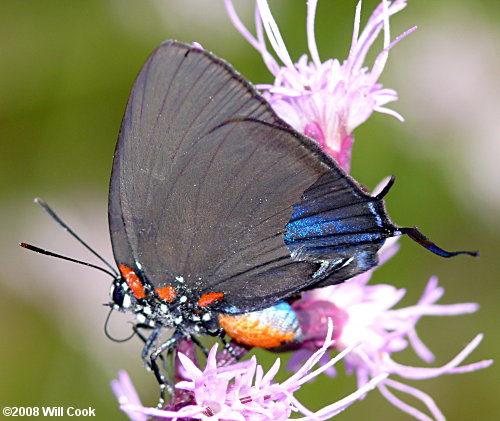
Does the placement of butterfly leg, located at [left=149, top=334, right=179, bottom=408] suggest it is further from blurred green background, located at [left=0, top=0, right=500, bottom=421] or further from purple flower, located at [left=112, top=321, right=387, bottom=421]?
blurred green background, located at [left=0, top=0, right=500, bottom=421]

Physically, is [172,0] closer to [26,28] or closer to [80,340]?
[26,28]

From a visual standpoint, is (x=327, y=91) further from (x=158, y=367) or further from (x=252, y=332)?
(x=158, y=367)

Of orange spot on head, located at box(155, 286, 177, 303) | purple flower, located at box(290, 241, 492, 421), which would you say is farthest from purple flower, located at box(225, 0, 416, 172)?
orange spot on head, located at box(155, 286, 177, 303)

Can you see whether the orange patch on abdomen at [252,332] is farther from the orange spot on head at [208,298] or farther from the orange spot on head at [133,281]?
the orange spot on head at [133,281]

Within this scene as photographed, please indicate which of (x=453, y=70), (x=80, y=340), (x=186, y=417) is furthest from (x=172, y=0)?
(x=186, y=417)

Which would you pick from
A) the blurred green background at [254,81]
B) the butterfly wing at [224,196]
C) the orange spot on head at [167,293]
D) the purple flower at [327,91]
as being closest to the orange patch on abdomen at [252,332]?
the butterfly wing at [224,196]
